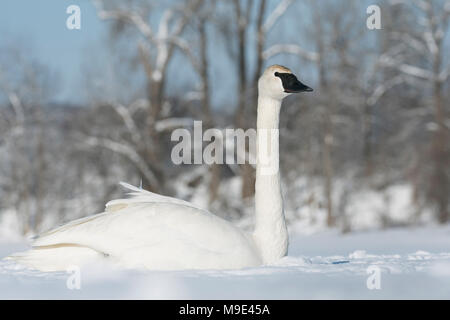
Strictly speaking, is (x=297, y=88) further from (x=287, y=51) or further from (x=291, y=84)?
(x=287, y=51)

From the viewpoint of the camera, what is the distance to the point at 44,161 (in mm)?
15625

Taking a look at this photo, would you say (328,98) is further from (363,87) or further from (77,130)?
(77,130)

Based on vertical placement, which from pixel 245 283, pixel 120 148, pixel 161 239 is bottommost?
pixel 245 283

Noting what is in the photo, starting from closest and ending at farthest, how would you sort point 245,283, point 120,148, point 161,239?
point 245,283
point 161,239
point 120,148

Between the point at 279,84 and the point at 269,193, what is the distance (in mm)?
753

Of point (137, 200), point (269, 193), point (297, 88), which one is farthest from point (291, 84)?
point (137, 200)

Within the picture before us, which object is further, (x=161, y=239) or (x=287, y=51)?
(x=287, y=51)

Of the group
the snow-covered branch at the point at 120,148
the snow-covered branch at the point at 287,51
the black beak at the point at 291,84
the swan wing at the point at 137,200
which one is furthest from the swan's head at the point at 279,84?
the snow-covered branch at the point at 287,51

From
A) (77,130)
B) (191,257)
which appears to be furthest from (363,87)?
(191,257)

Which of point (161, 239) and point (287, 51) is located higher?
point (287, 51)

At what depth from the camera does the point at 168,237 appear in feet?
13.3

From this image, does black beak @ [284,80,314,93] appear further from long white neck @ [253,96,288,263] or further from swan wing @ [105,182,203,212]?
swan wing @ [105,182,203,212]

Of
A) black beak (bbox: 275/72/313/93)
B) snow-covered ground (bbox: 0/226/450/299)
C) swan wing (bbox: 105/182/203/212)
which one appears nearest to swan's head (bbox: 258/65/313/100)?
black beak (bbox: 275/72/313/93)

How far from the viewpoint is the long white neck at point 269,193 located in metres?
4.43
